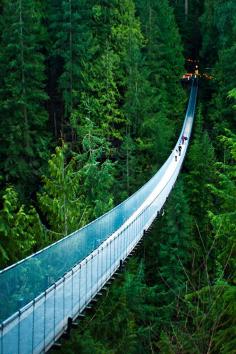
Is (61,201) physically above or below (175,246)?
above

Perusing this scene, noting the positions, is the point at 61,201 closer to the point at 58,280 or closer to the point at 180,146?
the point at 58,280

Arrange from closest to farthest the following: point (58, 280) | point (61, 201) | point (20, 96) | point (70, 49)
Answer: point (58, 280)
point (61, 201)
point (20, 96)
point (70, 49)

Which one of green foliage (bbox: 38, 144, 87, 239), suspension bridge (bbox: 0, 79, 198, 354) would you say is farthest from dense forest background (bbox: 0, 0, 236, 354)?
suspension bridge (bbox: 0, 79, 198, 354)

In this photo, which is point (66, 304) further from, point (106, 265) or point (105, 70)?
point (105, 70)

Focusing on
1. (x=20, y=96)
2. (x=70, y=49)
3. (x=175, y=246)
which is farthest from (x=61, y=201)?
(x=70, y=49)

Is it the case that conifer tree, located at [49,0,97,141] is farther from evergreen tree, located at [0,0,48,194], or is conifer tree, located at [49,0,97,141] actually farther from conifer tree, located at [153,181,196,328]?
conifer tree, located at [153,181,196,328]

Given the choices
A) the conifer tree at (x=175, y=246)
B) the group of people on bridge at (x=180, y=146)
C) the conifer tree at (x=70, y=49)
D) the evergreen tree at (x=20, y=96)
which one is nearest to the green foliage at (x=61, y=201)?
the evergreen tree at (x=20, y=96)
